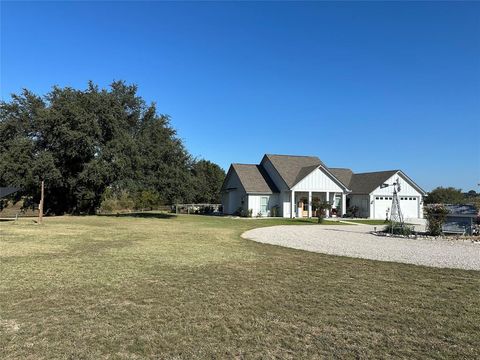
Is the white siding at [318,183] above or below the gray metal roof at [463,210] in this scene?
above

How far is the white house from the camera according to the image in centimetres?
3938

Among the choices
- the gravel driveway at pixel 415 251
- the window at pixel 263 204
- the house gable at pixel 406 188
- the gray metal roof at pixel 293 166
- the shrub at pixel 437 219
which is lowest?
the gravel driveway at pixel 415 251

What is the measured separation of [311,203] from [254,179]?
637cm

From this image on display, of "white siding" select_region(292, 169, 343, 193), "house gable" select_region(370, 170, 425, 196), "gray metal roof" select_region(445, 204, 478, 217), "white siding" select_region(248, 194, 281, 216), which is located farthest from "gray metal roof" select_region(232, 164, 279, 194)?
"gray metal roof" select_region(445, 204, 478, 217)

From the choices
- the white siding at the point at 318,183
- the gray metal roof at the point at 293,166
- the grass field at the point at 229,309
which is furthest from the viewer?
the gray metal roof at the point at 293,166

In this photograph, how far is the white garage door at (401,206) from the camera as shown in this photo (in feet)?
136

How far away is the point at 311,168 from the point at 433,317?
34.4m

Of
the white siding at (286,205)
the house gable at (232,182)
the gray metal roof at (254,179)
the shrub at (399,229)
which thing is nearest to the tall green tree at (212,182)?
the house gable at (232,182)

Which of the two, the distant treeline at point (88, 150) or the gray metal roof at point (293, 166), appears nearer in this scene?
the distant treeline at point (88, 150)

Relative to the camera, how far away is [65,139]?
28375mm

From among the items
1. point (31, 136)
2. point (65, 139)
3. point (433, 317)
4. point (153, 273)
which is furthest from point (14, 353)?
point (31, 136)

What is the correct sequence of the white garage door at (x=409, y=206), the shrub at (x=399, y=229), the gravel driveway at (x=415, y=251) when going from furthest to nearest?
the white garage door at (x=409, y=206) < the shrub at (x=399, y=229) < the gravel driveway at (x=415, y=251)

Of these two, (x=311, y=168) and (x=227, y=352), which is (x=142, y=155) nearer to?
(x=311, y=168)

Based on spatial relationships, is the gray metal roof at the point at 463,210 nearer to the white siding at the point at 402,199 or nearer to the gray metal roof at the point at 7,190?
the white siding at the point at 402,199
